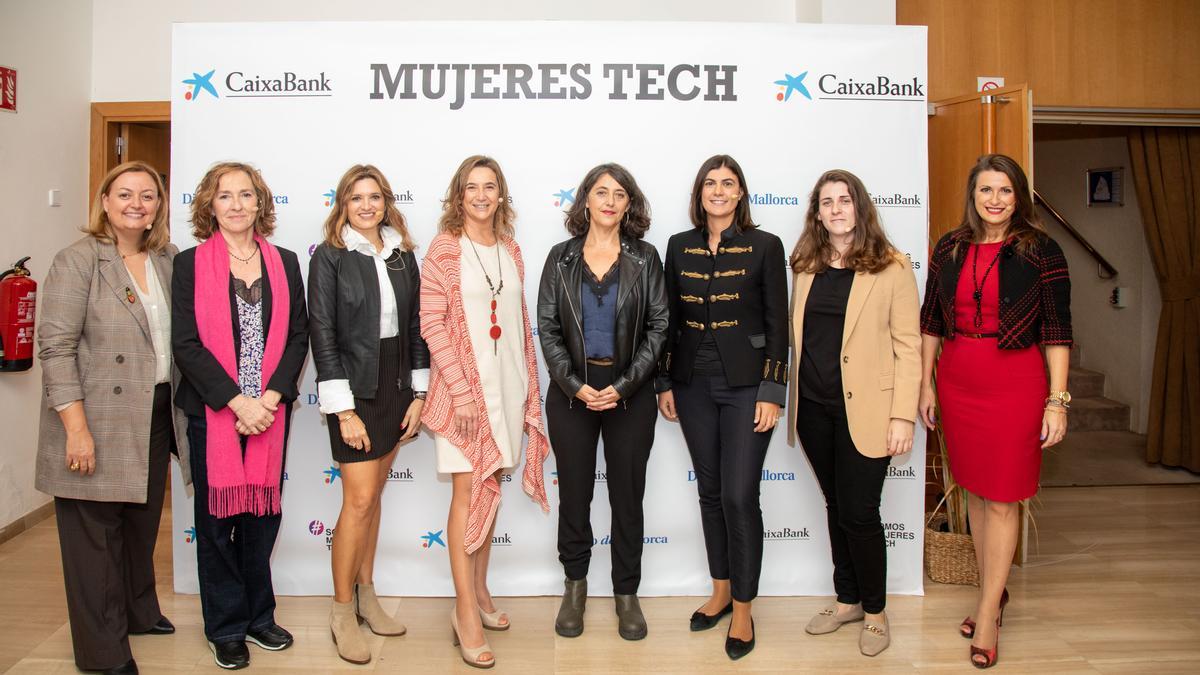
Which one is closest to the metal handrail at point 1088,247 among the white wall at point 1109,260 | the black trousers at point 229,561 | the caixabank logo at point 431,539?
the white wall at point 1109,260

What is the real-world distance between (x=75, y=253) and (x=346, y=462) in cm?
111

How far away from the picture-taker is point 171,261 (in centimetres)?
299

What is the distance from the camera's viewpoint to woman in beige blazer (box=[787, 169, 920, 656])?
9.64 feet

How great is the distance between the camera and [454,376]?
9.55 feet

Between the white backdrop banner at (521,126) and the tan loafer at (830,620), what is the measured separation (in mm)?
658

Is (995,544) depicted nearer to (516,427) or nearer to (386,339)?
(516,427)

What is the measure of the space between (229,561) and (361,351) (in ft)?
2.87

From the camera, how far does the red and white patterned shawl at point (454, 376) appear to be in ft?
9.55

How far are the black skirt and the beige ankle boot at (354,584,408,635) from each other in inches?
24.0

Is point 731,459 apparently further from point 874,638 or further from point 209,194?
point 209,194

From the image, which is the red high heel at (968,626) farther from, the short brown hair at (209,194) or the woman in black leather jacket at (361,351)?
the short brown hair at (209,194)

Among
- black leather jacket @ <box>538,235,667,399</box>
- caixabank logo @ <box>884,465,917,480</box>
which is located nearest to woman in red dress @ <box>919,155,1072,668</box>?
caixabank logo @ <box>884,465,917,480</box>

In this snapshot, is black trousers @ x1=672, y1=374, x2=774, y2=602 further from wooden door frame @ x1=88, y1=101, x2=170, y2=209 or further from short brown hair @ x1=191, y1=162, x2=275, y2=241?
Result: wooden door frame @ x1=88, y1=101, x2=170, y2=209

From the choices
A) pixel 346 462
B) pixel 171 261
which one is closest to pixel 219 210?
pixel 171 261
